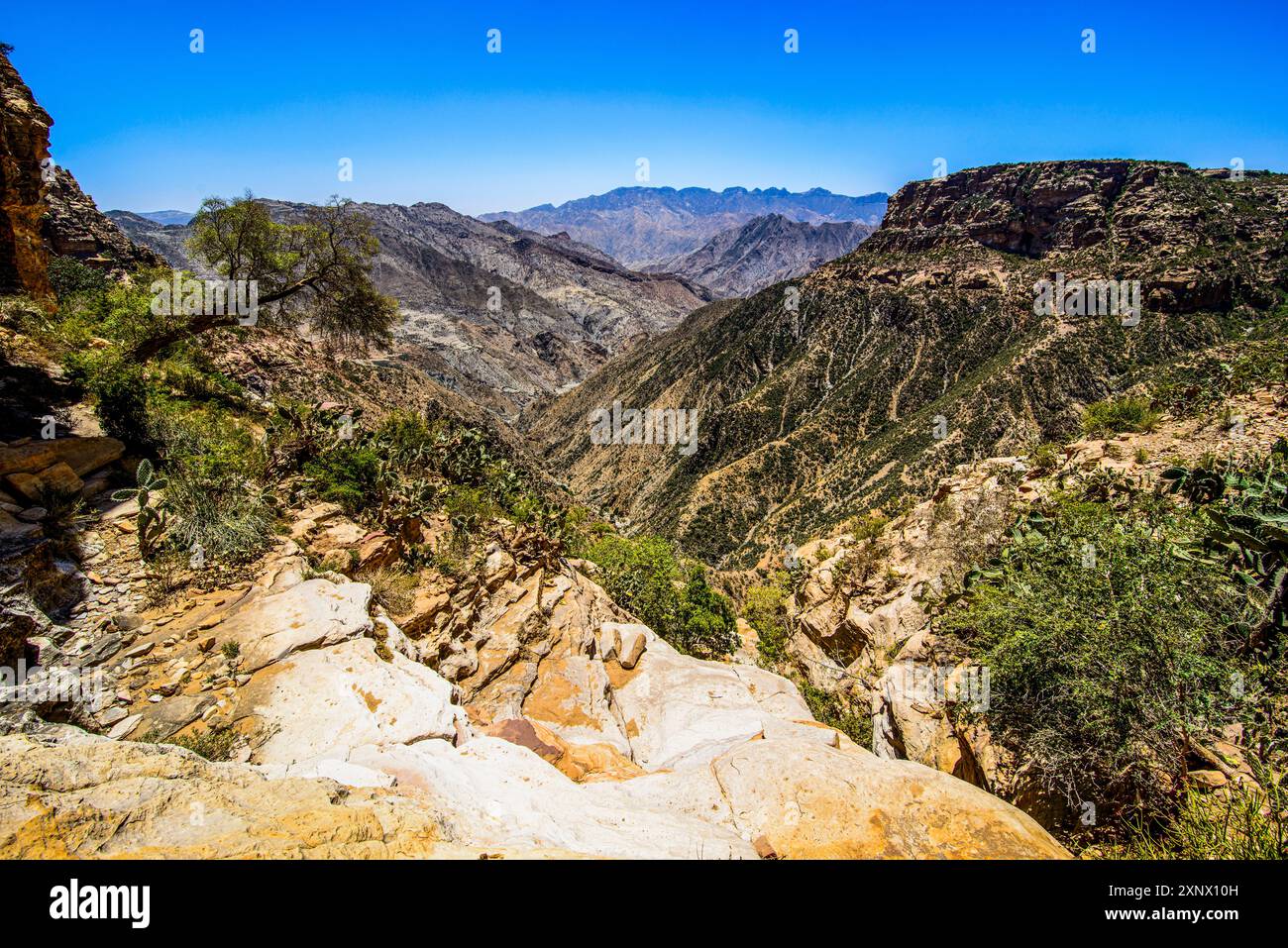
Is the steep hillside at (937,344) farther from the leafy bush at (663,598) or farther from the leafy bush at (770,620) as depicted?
the leafy bush at (663,598)

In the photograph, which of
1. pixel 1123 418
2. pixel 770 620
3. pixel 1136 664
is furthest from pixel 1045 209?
pixel 1136 664

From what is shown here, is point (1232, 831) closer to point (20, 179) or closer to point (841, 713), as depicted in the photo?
point (841, 713)

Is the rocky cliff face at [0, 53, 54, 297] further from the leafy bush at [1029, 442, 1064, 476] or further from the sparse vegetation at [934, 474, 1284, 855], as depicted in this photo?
the leafy bush at [1029, 442, 1064, 476]
